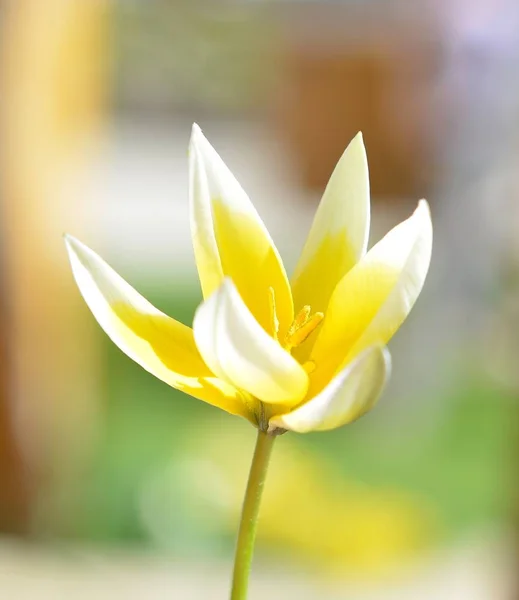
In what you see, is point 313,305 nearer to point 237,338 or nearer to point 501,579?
point 237,338

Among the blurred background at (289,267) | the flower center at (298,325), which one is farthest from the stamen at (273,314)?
the blurred background at (289,267)

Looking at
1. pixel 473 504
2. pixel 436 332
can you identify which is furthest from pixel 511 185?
pixel 473 504

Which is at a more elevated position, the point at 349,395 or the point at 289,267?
the point at 289,267

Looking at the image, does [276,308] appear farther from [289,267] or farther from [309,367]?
[289,267]

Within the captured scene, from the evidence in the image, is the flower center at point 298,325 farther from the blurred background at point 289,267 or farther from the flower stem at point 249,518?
the blurred background at point 289,267

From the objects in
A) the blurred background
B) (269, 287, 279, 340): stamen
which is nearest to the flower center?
(269, 287, 279, 340): stamen

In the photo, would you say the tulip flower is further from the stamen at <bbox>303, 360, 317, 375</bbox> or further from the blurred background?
the blurred background

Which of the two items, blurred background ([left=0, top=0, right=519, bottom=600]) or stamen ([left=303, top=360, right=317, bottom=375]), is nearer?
stamen ([left=303, top=360, right=317, bottom=375])

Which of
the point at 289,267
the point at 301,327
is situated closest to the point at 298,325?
the point at 301,327
